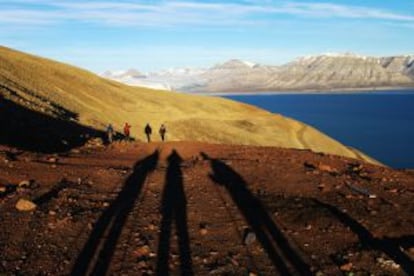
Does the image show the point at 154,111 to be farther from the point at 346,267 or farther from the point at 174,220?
the point at 346,267

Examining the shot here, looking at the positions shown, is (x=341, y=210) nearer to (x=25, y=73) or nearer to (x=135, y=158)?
(x=135, y=158)

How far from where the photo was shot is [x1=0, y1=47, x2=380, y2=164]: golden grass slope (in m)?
61.1

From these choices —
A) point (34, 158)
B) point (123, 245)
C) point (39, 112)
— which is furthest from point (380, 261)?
point (39, 112)

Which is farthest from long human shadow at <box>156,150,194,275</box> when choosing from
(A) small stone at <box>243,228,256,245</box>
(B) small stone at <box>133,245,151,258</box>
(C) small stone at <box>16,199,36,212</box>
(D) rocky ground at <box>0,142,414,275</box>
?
(C) small stone at <box>16,199,36,212</box>

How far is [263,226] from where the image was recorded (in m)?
12.8

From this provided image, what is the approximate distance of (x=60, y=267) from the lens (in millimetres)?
10039

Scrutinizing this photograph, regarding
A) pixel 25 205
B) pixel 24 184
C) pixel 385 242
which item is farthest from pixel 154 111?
pixel 385 242

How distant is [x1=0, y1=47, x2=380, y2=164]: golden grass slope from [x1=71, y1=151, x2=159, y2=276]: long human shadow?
36140 millimetres

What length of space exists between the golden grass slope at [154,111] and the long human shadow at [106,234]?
36.1m

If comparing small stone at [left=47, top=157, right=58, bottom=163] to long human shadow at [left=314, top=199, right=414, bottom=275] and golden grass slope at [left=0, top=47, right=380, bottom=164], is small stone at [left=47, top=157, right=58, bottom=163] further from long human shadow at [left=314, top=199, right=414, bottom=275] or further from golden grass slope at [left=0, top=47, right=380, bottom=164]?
golden grass slope at [left=0, top=47, right=380, bottom=164]

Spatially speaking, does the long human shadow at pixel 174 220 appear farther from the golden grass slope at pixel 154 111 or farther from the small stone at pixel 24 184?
the golden grass slope at pixel 154 111

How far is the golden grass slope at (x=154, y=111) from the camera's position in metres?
61.1

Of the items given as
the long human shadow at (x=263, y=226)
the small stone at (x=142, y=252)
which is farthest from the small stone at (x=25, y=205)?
the long human shadow at (x=263, y=226)

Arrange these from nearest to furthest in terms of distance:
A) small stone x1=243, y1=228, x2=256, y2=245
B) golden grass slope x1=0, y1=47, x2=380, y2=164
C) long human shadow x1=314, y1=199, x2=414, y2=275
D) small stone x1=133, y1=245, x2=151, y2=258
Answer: long human shadow x1=314, y1=199, x2=414, y2=275
small stone x1=133, y1=245, x2=151, y2=258
small stone x1=243, y1=228, x2=256, y2=245
golden grass slope x1=0, y1=47, x2=380, y2=164
